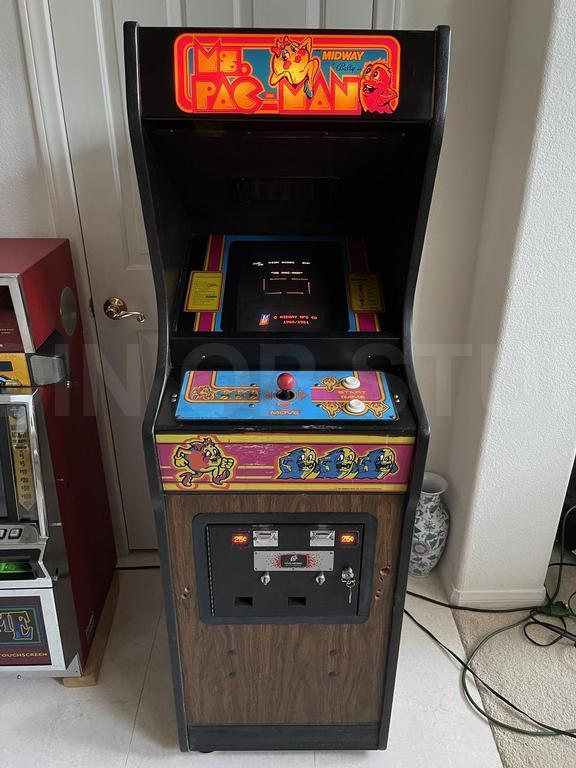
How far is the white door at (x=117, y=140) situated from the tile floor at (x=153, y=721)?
0.70m

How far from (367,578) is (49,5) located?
1633 millimetres

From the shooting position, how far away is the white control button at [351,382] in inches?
52.5

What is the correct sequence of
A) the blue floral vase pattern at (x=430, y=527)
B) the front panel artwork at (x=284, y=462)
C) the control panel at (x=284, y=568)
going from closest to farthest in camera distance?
the front panel artwork at (x=284, y=462) < the control panel at (x=284, y=568) < the blue floral vase pattern at (x=430, y=527)

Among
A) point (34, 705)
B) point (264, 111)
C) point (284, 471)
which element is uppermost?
point (264, 111)

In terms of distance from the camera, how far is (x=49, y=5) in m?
1.57

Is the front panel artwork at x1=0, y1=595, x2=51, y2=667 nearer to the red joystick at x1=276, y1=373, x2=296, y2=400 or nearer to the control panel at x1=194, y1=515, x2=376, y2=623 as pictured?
the control panel at x1=194, y1=515, x2=376, y2=623

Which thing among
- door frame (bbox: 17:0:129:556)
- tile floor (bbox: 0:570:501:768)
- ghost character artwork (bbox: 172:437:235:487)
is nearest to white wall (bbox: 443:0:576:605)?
tile floor (bbox: 0:570:501:768)

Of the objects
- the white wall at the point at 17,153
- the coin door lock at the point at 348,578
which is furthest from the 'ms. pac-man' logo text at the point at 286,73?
the coin door lock at the point at 348,578

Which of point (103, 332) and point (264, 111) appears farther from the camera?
point (103, 332)

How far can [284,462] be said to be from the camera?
128 centimetres

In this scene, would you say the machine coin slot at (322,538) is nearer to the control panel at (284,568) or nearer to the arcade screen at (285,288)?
the control panel at (284,568)

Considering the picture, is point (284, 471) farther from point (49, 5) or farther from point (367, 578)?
point (49, 5)

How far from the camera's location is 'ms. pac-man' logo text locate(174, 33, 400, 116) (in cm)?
113

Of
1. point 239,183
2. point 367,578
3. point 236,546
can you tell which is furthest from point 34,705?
point 239,183
